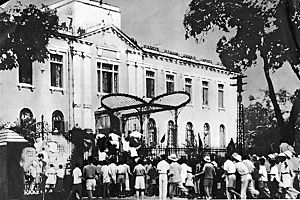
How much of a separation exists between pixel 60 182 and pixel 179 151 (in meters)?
0.61

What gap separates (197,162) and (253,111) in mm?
353

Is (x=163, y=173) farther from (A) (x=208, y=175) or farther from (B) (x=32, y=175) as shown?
(B) (x=32, y=175)

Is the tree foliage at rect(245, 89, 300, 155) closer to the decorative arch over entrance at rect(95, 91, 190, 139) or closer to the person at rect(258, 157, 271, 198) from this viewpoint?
the person at rect(258, 157, 271, 198)

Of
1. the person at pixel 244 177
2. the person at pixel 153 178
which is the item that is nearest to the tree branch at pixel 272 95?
the person at pixel 244 177

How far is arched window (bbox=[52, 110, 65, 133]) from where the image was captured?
11.1 feet

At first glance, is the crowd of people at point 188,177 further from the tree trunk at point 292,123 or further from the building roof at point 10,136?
the building roof at point 10,136

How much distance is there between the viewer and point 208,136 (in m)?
3.29

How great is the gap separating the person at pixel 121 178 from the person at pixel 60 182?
29cm

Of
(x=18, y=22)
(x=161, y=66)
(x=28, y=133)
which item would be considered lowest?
(x=28, y=133)

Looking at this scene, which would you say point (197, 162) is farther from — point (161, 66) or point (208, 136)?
point (161, 66)

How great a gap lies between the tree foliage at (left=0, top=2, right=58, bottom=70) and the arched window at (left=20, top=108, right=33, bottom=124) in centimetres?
25

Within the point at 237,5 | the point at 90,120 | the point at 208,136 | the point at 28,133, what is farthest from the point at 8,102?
the point at 237,5

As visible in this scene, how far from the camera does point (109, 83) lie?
336cm

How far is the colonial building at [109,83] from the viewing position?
3285mm
